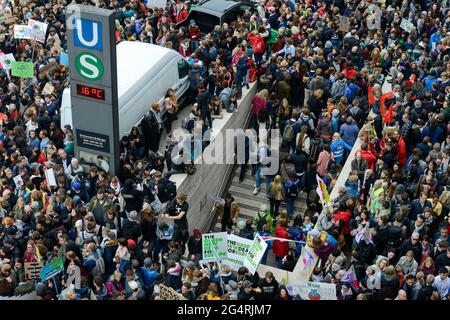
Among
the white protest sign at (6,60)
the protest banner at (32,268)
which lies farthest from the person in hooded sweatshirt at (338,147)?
the white protest sign at (6,60)

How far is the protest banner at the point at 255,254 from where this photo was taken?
17.5 metres

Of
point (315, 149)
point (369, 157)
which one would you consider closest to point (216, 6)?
point (315, 149)

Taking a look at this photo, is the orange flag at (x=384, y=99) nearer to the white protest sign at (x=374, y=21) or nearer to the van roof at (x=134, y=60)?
the white protest sign at (x=374, y=21)

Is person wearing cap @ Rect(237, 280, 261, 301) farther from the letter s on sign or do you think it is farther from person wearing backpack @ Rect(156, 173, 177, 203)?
the letter s on sign

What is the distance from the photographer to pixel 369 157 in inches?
811

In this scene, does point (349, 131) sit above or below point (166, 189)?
above

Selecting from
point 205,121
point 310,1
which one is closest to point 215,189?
point 205,121

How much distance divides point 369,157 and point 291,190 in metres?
2.23

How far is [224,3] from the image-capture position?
28859 mm

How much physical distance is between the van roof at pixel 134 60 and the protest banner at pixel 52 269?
215 inches

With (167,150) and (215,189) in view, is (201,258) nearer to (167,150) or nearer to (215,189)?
(167,150)

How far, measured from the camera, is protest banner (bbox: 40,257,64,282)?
17391mm

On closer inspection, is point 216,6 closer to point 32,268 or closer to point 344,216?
point 344,216

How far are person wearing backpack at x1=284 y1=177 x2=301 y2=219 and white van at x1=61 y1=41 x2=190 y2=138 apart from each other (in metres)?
3.90
